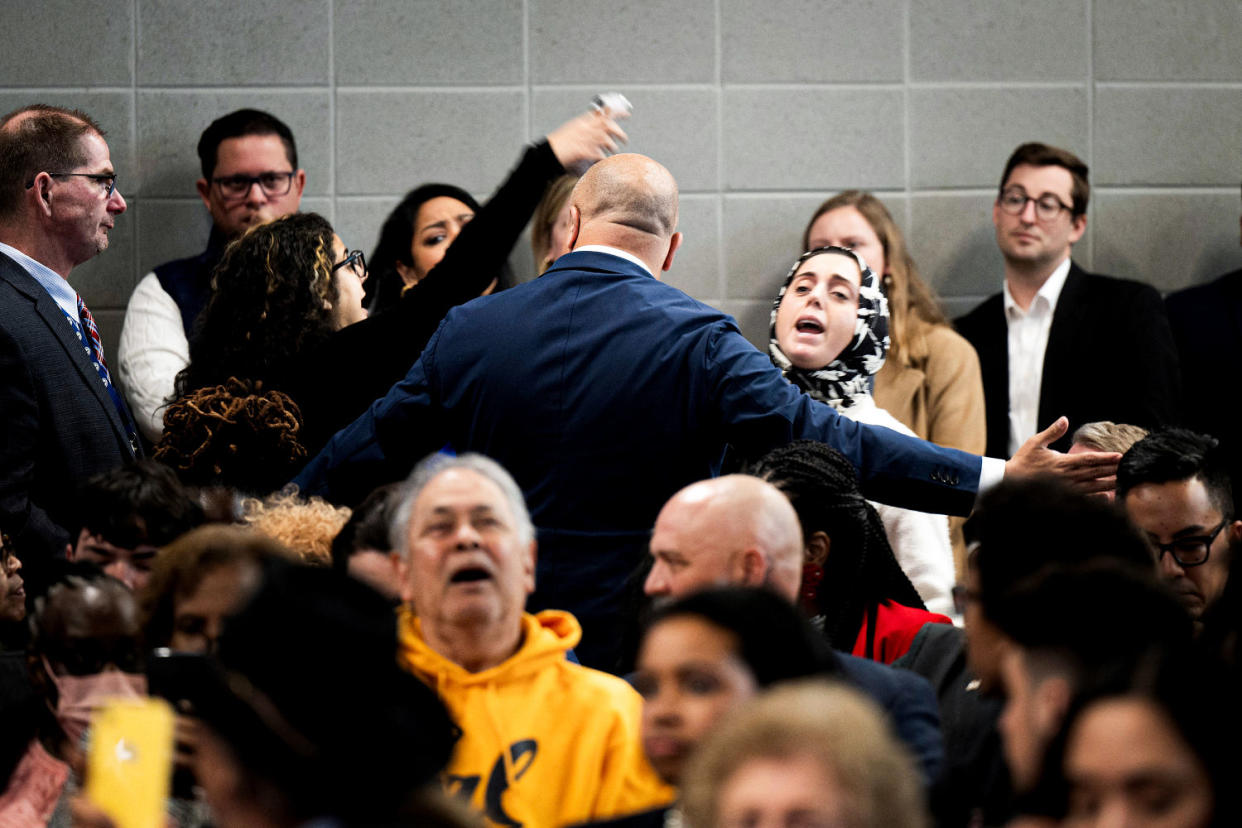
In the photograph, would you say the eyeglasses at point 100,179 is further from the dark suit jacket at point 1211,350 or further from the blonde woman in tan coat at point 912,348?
the dark suit jacket at point 1211,350

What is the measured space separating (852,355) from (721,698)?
70.7 inches

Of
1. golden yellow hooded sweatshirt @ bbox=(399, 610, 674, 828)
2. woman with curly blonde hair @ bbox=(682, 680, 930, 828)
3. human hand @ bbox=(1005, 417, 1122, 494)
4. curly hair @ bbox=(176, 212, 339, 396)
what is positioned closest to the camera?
woman with curly blonde hair @ bbox=(682, 680, 930, 828)

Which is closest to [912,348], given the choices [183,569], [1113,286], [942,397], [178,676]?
[942,397]

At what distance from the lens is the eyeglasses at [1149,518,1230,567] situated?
9.48 feet

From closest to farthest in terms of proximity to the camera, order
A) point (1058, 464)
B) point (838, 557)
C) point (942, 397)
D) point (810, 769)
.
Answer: point (810, 769) → point (1058, 464) → point (838, 557) → point (942, 397)

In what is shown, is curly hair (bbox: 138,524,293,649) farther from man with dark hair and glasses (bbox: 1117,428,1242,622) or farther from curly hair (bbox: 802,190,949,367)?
curly hair (bbox: 802,190,949,367)

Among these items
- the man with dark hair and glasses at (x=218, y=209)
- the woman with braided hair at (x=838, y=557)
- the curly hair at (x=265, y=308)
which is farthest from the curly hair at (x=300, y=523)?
the man with dark hair and glasses at (x=218, y=209)

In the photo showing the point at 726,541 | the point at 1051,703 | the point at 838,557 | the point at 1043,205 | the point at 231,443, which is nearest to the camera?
the point at 1051,703

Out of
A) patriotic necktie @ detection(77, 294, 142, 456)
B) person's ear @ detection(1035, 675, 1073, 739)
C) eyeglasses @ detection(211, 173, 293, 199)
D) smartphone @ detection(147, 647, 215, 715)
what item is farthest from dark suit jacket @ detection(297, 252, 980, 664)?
eyeglasses @ detection(211, 173, 293, 199)

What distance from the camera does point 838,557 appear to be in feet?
9.30

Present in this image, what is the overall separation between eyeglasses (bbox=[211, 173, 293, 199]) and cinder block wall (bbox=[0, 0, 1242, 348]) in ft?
1.35

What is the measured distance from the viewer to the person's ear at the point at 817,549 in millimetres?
2812

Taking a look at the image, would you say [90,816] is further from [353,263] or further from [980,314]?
[980,314]

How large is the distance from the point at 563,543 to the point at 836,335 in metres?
1.00
